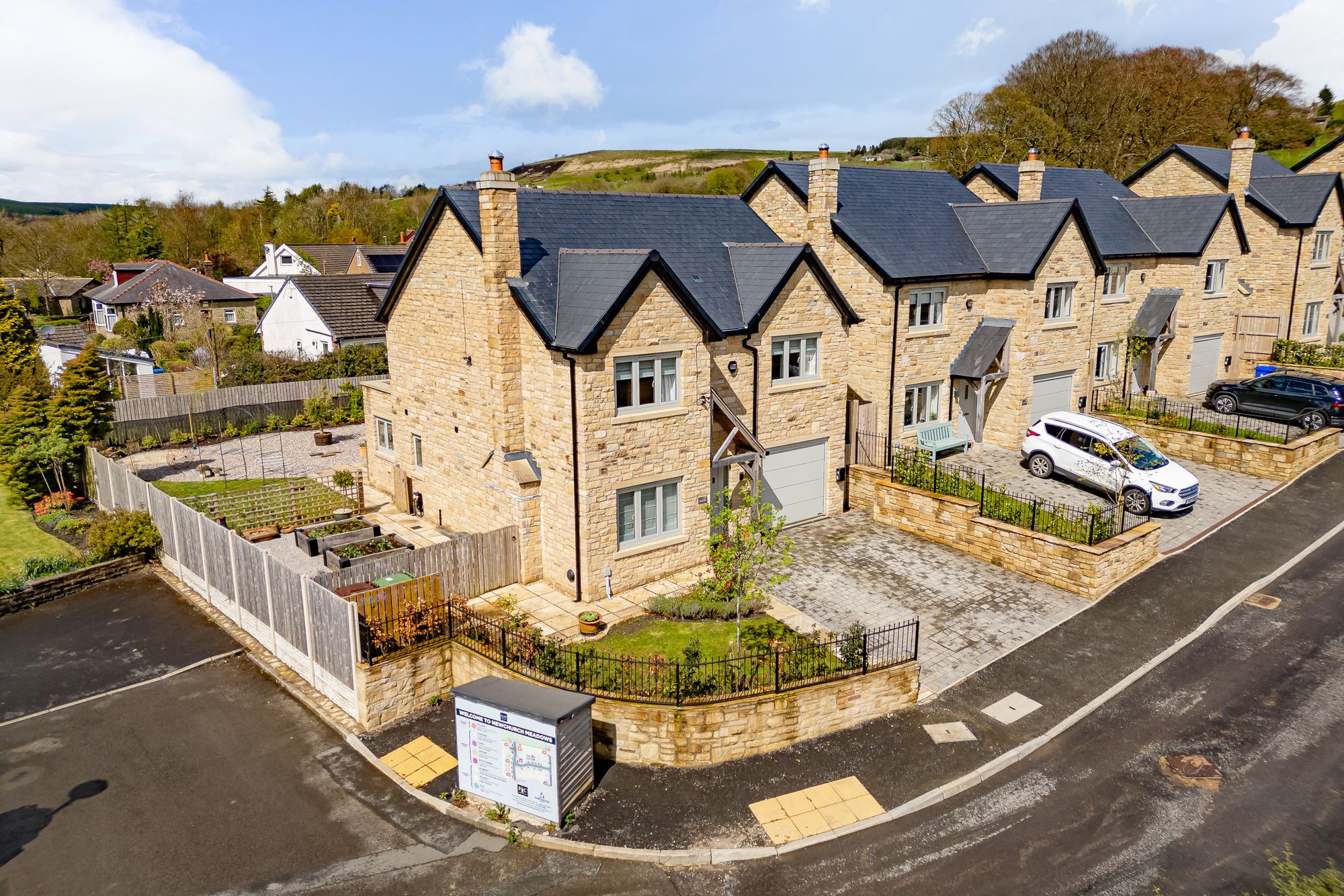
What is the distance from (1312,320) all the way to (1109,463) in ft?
86.6

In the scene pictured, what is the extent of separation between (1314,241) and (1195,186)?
6.04 m

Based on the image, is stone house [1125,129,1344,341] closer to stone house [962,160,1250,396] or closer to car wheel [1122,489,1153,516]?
stone house [962,160,1250,396]

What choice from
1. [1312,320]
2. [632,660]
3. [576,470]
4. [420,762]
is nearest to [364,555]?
[576,470]

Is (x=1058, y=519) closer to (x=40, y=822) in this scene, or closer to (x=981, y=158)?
(x=40, y=822)

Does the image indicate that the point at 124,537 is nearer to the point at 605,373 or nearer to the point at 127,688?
the point at 127,688

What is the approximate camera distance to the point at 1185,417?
30.8 meters

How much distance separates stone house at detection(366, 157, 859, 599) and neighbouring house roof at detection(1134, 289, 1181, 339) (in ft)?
55.9

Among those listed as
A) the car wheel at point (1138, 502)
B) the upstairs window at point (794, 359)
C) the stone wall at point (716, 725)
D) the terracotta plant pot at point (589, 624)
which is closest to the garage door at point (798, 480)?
the upstairs window at point (794, 359)

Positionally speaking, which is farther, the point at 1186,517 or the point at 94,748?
the point at 1186,517

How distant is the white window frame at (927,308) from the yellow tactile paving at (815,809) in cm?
1733

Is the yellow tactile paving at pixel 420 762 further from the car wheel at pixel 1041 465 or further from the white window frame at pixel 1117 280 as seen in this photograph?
the white window frame at pixel 1117 280

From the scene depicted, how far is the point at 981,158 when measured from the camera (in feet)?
211

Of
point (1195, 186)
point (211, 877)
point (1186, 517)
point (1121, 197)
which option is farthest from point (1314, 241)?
point (211, 877)

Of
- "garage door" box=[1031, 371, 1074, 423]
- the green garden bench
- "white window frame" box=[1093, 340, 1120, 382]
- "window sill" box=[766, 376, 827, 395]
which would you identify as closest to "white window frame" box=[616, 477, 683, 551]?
"window sill" box=[766, 376, 827, 395]
